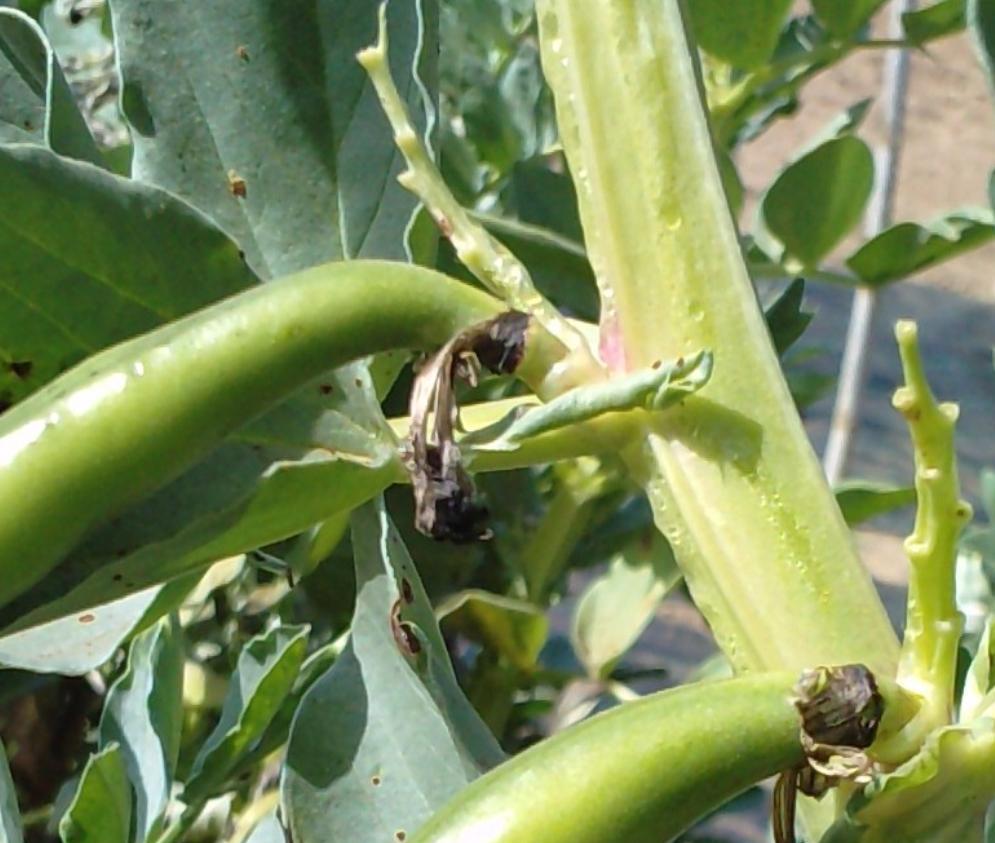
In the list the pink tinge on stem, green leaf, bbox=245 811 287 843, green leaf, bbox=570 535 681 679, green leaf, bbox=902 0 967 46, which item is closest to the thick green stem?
the pink tinge on stem

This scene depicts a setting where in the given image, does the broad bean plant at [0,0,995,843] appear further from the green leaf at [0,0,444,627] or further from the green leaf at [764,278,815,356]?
the green leaf at [764,278,815,356]

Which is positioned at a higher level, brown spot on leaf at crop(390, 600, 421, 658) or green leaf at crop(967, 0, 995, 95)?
green leaf at crop(967, 0, 995, 95)

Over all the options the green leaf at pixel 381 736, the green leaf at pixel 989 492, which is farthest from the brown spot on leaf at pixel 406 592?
the green leaf at pixel 989 492

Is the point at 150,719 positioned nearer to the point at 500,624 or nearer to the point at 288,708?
the point at 288,708

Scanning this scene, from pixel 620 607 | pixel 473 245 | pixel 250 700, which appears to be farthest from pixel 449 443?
pixel 620 607

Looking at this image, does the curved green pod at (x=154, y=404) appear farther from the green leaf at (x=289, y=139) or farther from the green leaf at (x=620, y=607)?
the green leaf at (x=620, y=607)
